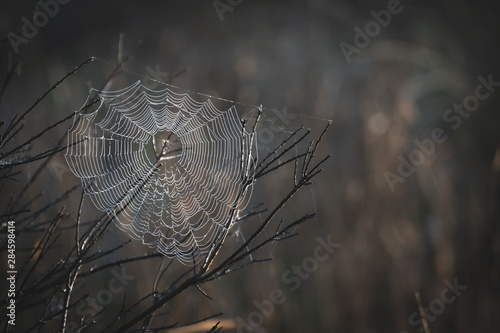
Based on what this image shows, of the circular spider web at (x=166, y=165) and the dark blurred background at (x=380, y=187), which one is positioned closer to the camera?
the circular spider web at (x=166, y=165)

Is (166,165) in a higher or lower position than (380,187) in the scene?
higher

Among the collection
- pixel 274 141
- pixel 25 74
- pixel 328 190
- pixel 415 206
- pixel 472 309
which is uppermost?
pixel 25 74

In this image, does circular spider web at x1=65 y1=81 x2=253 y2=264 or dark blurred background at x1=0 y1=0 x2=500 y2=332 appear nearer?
circular spider web at x1=65 y1=81 x2=253 y2=264

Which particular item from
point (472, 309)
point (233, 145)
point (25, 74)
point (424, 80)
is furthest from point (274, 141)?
point (25, 74)

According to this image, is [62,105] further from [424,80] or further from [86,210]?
[424,80]

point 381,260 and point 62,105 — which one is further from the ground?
point 62,105

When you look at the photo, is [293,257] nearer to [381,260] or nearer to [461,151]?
[381,260]

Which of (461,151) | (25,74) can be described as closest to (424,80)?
(461,151)

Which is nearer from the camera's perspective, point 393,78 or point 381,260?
point 381,260

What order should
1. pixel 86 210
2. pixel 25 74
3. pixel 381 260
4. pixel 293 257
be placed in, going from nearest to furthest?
pixel 86 210
pixel 381 260
pixel 293 257
pixel 25 74

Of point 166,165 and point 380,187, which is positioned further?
point 166,165

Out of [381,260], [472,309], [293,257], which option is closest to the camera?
[472,309]
